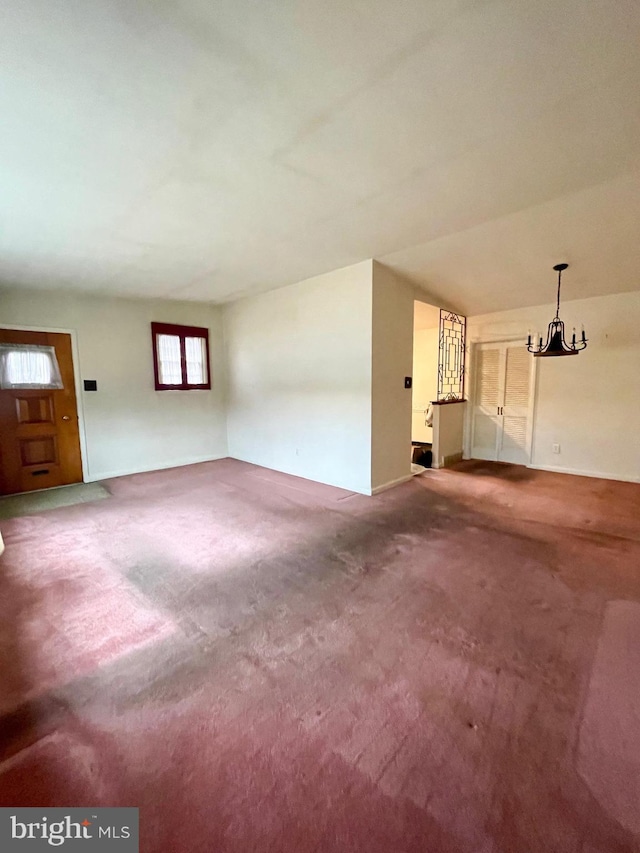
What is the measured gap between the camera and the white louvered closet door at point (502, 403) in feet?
19.1

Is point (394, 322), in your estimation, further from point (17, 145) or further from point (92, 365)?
point (92, 365)

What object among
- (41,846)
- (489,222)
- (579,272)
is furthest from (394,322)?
(41,846)

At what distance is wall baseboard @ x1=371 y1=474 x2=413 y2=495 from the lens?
15.0 feet

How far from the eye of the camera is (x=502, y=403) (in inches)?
238

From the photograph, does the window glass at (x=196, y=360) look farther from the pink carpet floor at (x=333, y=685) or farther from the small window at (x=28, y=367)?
the pink carpet floor at (x=333, y=685)

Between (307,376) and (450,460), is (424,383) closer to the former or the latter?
(450,460)

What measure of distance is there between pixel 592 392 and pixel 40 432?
25.3ft

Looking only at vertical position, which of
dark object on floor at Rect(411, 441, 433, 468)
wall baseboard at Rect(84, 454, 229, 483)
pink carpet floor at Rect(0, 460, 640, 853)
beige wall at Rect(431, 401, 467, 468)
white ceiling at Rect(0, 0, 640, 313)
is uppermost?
white ceiling at Rect(0, 0, 640, 313)

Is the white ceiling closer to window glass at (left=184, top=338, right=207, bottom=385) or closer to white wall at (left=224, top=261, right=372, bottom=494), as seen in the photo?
white wall at (left=224, top=261, right=372, bottom=494)

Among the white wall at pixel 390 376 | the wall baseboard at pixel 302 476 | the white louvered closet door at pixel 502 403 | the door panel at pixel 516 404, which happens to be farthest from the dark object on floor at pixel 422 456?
the wall baseboard at pixel 302 476

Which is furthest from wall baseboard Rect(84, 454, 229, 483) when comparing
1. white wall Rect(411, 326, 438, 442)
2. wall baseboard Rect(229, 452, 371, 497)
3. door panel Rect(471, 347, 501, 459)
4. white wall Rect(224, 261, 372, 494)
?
door panel Rect(471, 347, 501, 459)

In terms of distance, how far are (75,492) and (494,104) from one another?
18.9 ft

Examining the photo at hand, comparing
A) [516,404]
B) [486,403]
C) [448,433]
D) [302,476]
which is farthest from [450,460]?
[302,476]

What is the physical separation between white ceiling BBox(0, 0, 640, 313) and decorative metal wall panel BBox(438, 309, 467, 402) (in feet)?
7.35
